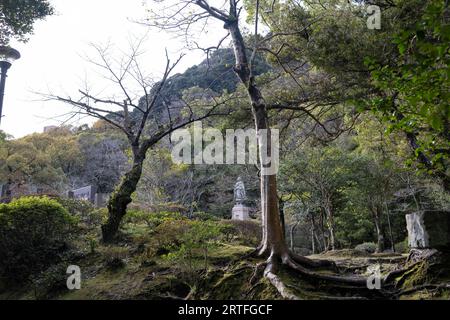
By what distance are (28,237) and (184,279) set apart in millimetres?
3267

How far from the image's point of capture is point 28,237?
20.7 feet

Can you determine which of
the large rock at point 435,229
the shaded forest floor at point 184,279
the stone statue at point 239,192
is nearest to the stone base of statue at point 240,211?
the stone statue at point 239,192

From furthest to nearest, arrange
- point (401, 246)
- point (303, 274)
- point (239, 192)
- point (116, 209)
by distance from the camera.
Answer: point (239, 192)
point (401, 246)
point (116, 209)
point (303, 274)

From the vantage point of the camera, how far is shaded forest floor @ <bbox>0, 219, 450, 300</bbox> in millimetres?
4562

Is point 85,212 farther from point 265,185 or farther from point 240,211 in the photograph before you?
point 240,211

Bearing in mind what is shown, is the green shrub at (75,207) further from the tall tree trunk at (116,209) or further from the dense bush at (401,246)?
the dense bush at (401,246)

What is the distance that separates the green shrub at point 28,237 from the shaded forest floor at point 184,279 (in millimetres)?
311

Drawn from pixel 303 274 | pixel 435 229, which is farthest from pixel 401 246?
pixel 303 274

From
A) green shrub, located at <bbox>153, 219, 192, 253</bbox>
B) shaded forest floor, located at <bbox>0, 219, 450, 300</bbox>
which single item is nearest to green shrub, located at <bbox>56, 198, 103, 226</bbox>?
shaded forest floor, located at <bbox>0, 219, 450, 300</bbox>

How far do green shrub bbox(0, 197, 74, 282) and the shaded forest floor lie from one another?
311mm

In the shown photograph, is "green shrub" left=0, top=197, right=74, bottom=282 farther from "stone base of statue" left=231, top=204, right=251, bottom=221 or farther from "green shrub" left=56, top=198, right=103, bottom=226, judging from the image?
"stone base of statue" left=231, top=204, right=251, bottom=221
